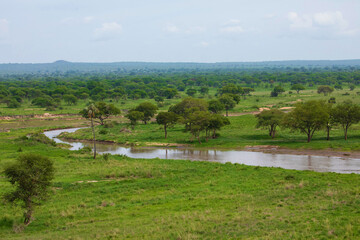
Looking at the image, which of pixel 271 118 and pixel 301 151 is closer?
pixel 301 151

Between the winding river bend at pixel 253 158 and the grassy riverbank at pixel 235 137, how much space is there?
10.6 ft

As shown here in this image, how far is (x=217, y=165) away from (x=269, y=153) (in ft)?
39.6

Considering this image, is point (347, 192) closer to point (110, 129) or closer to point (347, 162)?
point (347, 162)

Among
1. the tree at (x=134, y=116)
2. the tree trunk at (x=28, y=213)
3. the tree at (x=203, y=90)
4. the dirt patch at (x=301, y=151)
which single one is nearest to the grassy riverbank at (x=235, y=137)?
the dirt patch at (x=301, y=151)

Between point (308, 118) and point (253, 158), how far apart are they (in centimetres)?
1090

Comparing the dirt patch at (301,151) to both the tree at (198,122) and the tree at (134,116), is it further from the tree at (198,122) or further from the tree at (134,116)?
the tree at (134,116)

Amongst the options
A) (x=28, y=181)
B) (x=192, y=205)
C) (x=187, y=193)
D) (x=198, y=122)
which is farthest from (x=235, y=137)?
(x=28, y=181)

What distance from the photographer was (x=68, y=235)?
66.0 feet

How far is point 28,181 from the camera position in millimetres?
22875

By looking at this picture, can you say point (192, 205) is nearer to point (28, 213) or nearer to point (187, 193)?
point (187, 193)

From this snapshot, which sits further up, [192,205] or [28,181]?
[28,181]

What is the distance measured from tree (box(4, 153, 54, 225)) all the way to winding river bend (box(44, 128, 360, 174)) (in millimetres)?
26297

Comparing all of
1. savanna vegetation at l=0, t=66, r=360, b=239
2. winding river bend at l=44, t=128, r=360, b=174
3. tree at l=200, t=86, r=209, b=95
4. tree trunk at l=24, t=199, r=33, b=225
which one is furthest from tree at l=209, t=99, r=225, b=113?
tree trunk at l=24, t=199, r=33, b=225

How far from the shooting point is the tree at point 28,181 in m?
22.8
